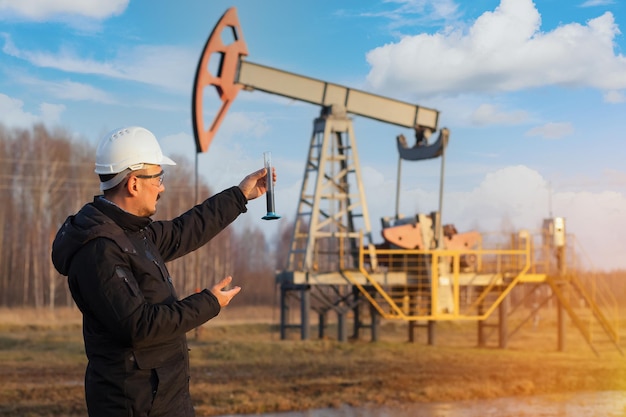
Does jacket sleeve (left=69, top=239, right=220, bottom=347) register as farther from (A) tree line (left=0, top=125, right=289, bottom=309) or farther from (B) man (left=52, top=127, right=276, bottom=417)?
(A) tree line (left=0, top=125, right=289, bottom=309)

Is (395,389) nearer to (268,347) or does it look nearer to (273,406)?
(273,406)

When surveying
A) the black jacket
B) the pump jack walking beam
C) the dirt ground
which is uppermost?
the pump jack walking beam

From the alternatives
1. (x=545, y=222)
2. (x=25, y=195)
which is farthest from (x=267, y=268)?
(x=545, y=222)

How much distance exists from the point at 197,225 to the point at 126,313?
0.97m

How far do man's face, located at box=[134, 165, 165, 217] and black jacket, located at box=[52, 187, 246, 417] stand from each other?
0.07 metres

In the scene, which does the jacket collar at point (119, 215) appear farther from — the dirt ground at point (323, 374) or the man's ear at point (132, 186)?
the dirt ground at point (323, 374)

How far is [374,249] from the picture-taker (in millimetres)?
23297

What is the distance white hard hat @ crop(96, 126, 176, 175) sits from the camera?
4.02 meters

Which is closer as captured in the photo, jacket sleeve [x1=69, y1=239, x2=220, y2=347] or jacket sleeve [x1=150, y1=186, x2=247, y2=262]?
jacket sleeve [x1=69, y1=239, x2=220, y2=347]

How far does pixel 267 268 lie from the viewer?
68.9 meters

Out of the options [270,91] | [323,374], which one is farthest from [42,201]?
[323,374]

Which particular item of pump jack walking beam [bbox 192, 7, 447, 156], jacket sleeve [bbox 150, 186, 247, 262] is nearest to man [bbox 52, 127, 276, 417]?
jacket sleeve [bbox 150, 186, 247, 262]

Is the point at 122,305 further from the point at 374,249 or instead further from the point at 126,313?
the point at 374,249

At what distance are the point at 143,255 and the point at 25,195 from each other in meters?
49.6
